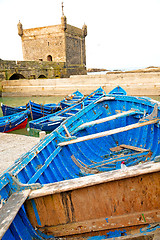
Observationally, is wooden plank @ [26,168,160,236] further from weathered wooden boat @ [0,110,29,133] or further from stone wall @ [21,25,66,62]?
stone wall @ [21,25,66,62]

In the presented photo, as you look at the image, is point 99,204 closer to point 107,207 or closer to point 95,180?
point 107,207

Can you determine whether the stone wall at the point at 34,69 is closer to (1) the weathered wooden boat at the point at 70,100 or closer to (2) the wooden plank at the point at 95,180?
(1) the weathered wooden boat at the point at 70,100

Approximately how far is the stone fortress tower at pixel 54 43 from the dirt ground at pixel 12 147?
2283cm

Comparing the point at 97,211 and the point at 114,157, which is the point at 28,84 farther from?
the point at 97,211

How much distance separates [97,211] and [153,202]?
651 mm

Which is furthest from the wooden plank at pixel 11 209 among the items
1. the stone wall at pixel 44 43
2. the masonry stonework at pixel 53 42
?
the stone wall at pixel 44 43

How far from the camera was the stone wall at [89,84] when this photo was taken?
16.4 m

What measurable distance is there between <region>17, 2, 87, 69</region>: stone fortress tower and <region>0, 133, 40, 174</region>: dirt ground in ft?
74.9

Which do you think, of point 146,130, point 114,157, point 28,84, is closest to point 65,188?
point 114,157

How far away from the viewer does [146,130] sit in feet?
15.2

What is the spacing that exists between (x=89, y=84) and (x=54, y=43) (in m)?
14.1

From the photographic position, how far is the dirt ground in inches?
190

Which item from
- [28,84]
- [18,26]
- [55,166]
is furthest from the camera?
[18,26]

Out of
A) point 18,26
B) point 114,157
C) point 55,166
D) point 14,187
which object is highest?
point 18,26
